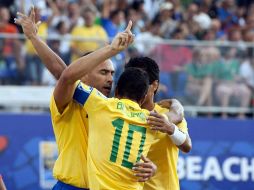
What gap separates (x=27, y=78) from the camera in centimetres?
1527

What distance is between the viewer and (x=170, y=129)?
7.47m

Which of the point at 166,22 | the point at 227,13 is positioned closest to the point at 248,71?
the point at 166,22

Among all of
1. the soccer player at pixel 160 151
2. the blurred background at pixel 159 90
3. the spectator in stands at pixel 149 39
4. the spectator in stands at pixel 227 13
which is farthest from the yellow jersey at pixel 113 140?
the spectator in stands at pixel 227 13

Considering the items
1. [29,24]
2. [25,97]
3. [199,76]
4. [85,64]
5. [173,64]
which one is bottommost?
[25,97]

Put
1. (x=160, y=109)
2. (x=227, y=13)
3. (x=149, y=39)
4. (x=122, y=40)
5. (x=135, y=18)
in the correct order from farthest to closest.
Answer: (x=227, y=13), (x=135, y=18), (x=149, y=39), (x=160, y=109), (x=122, y=40)

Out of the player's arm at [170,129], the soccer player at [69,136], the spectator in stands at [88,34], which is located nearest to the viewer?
the player's arm at [170,129]

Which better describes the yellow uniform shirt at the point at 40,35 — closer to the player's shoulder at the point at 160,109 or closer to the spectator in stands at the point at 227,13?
the spectator in stands at the point at 227,13

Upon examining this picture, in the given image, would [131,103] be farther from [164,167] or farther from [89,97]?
[164,167]

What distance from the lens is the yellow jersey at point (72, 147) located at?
757 cm

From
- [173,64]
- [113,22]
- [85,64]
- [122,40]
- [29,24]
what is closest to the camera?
[122,40]

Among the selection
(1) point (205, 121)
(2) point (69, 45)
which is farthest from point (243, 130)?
(2) point (69, 45)

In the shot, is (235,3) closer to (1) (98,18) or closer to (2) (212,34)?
(2) (212,34)

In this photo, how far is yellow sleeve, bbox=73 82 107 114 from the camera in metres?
7.16

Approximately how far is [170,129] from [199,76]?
8.48 m
